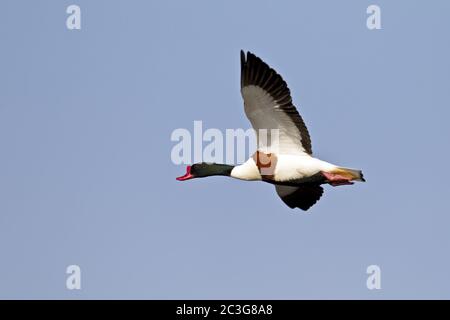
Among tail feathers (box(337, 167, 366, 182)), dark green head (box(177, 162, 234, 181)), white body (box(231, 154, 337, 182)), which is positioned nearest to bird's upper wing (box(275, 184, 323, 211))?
dark green head (box(177, 162, 234, 181))

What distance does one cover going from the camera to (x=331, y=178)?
56.0 ft

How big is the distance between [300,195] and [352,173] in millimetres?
2387

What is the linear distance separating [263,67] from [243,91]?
1.55 feet

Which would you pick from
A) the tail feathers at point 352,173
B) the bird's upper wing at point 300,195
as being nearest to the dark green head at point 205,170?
the bird's upper wing at point 300,195

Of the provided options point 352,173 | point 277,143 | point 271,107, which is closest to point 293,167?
point 277,143

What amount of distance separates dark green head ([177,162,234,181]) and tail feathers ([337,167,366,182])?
2.01 m

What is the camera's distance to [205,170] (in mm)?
18578

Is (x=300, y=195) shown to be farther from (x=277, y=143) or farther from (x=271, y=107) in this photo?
(x=271, y=107)

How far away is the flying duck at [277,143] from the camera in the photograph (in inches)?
653

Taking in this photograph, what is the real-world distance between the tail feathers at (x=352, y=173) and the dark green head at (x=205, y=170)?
79.2 inches

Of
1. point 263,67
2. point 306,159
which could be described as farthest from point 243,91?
point 306,159

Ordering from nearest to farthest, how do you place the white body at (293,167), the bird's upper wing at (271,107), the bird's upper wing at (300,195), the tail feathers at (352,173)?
the bird's upper wing at (271,107) → the tail feathers at (352,173) → the white body at (293,167) → the bird's upper wing at (300,195)

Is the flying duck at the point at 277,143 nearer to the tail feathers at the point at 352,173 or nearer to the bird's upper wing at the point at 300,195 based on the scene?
the tail feathers at the point at 352,173
